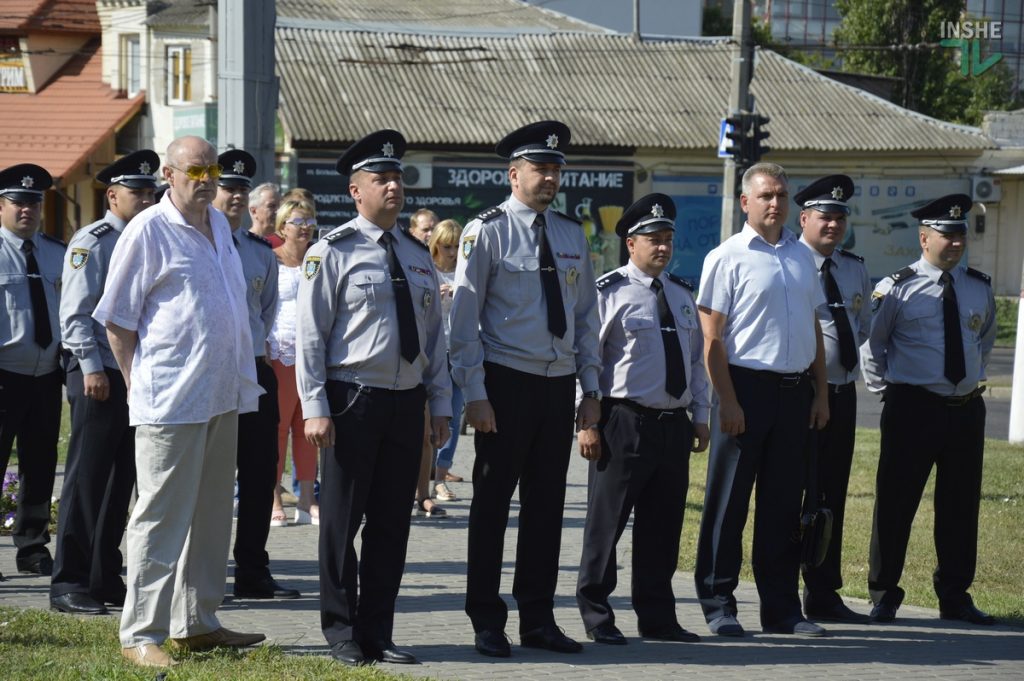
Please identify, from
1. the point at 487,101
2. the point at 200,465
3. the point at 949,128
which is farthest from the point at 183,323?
the point at 949,128

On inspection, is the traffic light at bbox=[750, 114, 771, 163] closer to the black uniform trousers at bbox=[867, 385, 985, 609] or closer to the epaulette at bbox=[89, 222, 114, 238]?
the black uniform trousers at bbox=[867, 385, 985, 609]

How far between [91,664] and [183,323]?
147 centimetres

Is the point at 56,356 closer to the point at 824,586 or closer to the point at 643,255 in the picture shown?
the point at 643,255

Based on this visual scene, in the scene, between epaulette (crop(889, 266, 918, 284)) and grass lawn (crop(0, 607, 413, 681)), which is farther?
epaulette (crop(889, 266, 918, 284))

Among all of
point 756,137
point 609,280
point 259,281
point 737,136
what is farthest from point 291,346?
point 756,137

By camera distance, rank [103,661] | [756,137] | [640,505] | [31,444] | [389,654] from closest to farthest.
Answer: [103,661], [389,654], [640,505], [31,444], [756,137]

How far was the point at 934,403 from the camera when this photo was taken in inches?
316

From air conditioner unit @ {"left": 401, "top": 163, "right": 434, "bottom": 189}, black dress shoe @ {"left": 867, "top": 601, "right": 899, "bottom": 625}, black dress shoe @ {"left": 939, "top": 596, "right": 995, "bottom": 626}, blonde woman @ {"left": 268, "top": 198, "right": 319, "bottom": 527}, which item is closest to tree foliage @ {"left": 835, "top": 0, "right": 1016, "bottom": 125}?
air conditioner unit @ {"left": 401, "top": 163, "right": 434, "bottom": 189}

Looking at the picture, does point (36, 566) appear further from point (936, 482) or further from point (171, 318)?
point (936, 482)

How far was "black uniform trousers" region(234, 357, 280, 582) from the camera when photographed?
25.8 ft

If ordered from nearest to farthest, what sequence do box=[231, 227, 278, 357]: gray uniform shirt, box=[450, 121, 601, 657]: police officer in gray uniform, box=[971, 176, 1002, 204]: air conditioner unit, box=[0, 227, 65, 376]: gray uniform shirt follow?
box=[450, 121, 601, 657]: police officer in gray uniform → box=[231, 227, 278, 357]: gray uniform shirt → box=[0, 227, 65, 376]: gray uniform shirt → box=[971, 176, 1002, 204]: air conditioner unit

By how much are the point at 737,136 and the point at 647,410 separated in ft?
48.9

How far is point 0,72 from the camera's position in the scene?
3862 cm

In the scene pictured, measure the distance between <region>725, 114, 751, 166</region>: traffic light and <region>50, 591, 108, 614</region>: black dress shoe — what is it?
51.1ft
